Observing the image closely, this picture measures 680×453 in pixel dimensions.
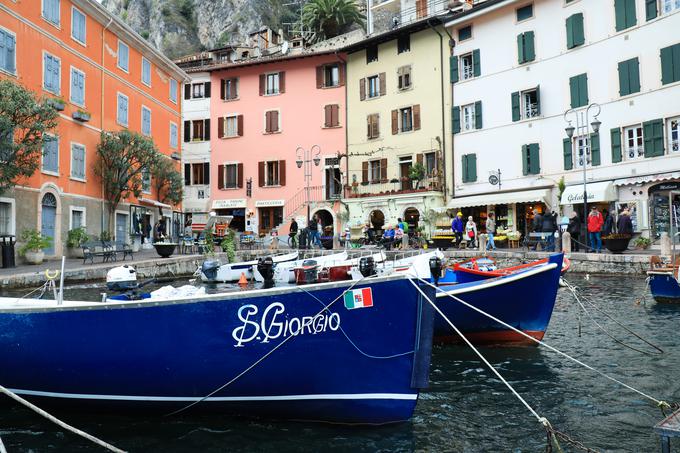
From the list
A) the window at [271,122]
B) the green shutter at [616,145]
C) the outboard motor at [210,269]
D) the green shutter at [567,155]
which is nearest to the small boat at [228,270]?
the outboard motor at [210,269]

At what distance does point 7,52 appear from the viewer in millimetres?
20438

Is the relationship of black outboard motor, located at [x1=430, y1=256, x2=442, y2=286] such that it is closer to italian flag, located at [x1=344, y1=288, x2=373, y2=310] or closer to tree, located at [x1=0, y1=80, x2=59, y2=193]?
italian flag, located at [x1=344, y1=288, x2=373, y2=310]

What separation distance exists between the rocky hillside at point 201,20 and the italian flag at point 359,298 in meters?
69.6

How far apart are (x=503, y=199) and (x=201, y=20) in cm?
6064

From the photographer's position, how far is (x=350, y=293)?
527 cm

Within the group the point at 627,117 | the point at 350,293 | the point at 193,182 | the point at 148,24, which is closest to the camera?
the point at 350,293

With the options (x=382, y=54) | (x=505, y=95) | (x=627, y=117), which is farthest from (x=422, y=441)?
(x=382, y=54)

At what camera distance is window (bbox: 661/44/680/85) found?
2272cm

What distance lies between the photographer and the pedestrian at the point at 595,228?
832 inches

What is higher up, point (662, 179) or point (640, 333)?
point (662, 179)

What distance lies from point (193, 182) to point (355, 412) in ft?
125

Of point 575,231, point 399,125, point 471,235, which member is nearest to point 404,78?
point 399,125

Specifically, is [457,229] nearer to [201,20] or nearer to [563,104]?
[563,104]

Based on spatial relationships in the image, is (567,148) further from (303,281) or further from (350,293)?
(350,293)
